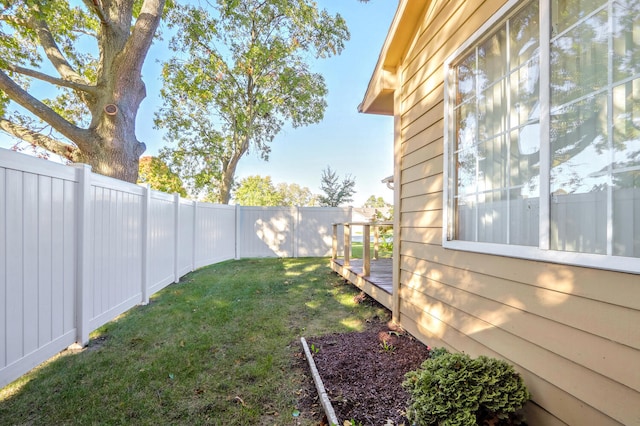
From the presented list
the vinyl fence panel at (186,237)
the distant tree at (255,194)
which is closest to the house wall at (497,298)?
the vinyl fence panel at (186,237)

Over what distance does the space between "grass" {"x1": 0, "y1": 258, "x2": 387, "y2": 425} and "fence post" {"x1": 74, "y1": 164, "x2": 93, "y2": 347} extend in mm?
286

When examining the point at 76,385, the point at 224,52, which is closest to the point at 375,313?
the point at 76,385

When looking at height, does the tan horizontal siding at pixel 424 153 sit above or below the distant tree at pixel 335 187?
below

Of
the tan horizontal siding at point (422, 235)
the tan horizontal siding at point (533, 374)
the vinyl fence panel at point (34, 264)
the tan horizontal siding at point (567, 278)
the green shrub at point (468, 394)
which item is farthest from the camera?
the tan horizontal siding at point (422, 235)

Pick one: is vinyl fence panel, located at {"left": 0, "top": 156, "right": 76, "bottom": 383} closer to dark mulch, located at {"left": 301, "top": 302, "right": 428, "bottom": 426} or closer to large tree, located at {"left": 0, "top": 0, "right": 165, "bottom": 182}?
dark mulch, located at {"left": 301, "top": 302, "right": 428, "bottom": 426}

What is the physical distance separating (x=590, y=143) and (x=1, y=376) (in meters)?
3.86

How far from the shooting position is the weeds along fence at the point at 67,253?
207 cm

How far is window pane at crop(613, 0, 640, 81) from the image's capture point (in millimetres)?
1299

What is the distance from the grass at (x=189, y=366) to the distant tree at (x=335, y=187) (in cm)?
1606

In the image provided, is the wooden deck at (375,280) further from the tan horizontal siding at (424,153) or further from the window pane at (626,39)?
the window pane at (626,39)

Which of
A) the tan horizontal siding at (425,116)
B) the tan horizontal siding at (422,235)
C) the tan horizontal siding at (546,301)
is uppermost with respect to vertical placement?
the tan horizontal siding at (425,116)

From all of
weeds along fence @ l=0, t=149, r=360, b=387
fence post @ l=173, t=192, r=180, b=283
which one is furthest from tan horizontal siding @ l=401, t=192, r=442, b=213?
fence post @ l=173, t=192, r=180, b=283

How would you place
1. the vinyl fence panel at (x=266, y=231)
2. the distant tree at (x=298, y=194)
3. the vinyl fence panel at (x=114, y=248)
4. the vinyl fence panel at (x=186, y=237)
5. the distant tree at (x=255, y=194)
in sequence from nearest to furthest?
the vinyl fence panel at (x=114, y=248) → the vinyl fence panel at (x=186, y=237) → the vinyl fence panel at (x=266, y=231) → the distant tree at (x=255, y=194) → the distant tree at (x=298, y=194)

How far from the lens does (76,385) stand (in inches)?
94.0
